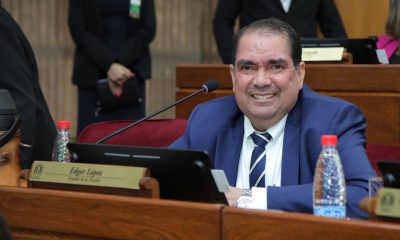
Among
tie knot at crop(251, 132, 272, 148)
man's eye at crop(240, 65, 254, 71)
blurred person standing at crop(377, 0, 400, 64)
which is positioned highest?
blurred person standing at crop(377, 0, 400, 64)

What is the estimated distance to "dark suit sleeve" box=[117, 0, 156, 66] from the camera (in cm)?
513

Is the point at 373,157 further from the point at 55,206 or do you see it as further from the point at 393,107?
the point at 55,206

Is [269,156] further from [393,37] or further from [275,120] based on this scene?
[393,37]

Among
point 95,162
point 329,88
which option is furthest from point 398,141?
point 95,162

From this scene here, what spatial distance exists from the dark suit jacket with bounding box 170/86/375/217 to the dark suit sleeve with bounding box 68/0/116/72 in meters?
2.17

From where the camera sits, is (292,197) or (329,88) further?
(329,88)

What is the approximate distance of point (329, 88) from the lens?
3953 millimetres

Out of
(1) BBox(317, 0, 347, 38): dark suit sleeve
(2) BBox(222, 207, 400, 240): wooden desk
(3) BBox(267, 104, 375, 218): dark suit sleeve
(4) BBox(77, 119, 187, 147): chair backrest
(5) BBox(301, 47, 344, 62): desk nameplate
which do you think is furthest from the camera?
(1) BBox(317, 0, 347, 38): dark suit sleeve

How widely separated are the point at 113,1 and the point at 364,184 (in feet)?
9.79

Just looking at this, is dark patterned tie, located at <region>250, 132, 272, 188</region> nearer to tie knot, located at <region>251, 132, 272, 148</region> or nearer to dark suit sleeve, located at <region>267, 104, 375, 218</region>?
tie knot, located at <region>251, 132, 272, 148</region>

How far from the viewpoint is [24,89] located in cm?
343

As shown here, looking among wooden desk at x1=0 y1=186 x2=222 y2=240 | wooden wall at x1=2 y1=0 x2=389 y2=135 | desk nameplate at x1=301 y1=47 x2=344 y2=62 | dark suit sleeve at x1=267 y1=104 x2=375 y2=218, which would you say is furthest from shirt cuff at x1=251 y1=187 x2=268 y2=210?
wooden wall at x1=2 y1=0 x2=389 y2=135

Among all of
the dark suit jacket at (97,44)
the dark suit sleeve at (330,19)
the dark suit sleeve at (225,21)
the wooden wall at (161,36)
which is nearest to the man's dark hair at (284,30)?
the dark suit sleeve at (225,21)

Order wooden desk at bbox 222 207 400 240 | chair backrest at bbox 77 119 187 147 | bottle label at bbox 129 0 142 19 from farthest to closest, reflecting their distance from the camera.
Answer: bottle label at bbox 129 0 142 19, chair backrest at bbox 77 119 187 147, wooden desk at bbox 222 207 400 240
